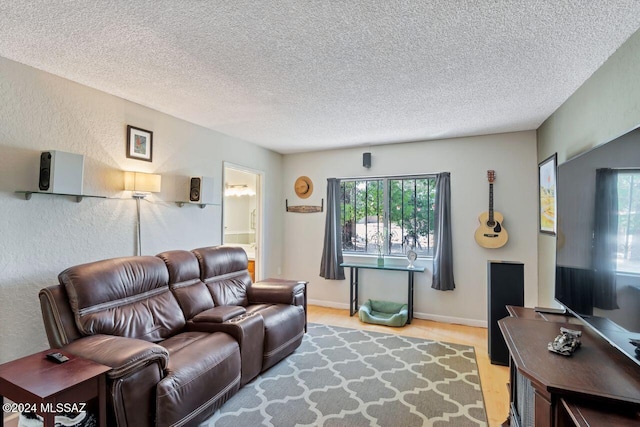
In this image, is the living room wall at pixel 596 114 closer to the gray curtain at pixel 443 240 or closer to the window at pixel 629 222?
the window at pixel 629 222

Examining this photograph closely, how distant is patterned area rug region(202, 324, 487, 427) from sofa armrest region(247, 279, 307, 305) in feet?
1.80

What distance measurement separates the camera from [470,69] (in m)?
2.30

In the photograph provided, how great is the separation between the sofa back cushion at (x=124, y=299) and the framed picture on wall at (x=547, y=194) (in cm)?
361

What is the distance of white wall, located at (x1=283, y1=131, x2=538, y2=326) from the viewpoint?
3.89 meters

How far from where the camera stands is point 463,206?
4.21 m

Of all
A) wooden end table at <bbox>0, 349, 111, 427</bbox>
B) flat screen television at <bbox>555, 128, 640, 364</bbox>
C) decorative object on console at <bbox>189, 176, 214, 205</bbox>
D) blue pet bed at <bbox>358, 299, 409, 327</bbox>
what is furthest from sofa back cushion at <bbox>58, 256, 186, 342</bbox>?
flat screen television at <bbox>555, 128, 640, 364</bbox>

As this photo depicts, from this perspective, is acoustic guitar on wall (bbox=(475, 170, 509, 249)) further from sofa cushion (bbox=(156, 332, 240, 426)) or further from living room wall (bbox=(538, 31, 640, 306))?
sofa cushion (bbox=(156, 332, 240, 426))

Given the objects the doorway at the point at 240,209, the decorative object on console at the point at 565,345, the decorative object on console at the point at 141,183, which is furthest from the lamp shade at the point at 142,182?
the decorative object on console at the point at 565,345

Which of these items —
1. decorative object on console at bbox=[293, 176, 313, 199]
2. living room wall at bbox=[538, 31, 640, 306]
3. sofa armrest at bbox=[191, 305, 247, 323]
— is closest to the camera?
living room wall at bbox=[538, 31, 640, 306]

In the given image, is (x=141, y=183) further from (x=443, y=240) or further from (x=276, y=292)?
(x=443, y=240)


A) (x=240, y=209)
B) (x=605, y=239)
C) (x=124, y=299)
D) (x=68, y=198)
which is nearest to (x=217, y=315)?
(x=124, y=299)

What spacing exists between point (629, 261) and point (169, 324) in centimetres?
288

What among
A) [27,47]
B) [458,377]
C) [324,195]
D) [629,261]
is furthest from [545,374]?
[324,195]

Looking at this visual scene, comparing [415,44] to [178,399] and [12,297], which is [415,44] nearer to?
[178,399]
